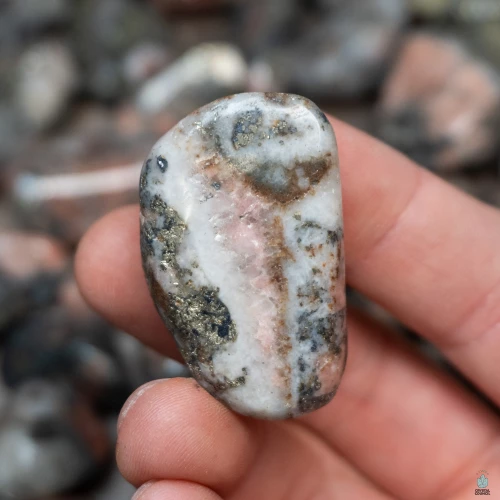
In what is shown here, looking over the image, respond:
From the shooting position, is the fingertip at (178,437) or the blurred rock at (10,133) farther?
the blurred rock at (10,133)

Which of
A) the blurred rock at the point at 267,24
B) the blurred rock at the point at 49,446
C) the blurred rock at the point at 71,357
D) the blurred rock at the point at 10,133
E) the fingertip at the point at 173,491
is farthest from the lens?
the blurred rock at the point at 267,24

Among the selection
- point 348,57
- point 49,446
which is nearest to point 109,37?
point 348,57

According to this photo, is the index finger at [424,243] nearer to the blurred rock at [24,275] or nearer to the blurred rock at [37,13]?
the blurred rock at [24,275]

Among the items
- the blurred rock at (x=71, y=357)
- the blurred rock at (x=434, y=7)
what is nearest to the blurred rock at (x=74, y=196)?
the blurred rock at (x=71, y=357)

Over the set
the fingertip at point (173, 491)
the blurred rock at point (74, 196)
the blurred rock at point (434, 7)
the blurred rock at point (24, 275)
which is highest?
the blurred rock at point (434, 7)

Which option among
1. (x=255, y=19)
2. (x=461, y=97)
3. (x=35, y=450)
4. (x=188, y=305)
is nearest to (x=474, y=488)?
(x=188, y=305)

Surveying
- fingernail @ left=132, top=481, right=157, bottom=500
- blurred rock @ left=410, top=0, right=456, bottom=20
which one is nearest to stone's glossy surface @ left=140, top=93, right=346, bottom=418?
fingernail @ left=132, top=481, right=157, bottom=500

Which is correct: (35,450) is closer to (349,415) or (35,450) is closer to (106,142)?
(349,415)

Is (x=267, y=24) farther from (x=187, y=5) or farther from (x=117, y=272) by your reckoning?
(x=117, y=272)
